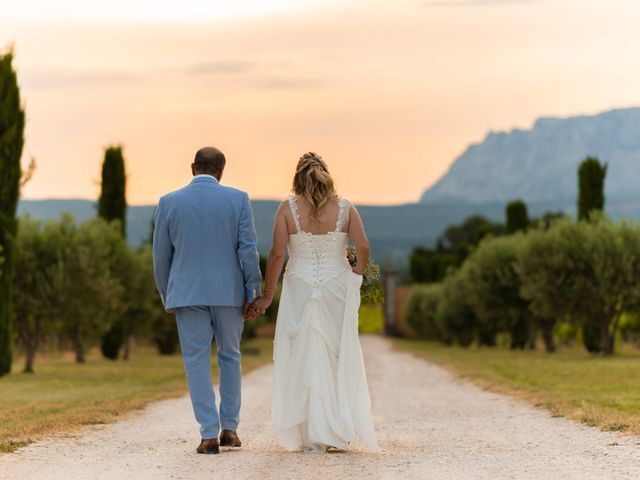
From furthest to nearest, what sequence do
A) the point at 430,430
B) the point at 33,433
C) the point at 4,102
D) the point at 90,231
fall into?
the point at 90,231 < the point at 4,102 < the point at 430,430 < the point at 33,433

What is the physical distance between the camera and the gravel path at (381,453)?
8359 millimetres

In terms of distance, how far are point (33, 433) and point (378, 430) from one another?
11.7ft

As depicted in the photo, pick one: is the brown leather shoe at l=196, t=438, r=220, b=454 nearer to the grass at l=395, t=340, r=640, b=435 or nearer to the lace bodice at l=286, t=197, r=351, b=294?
the lace bodice at l=286, t=197, r=351, b=294

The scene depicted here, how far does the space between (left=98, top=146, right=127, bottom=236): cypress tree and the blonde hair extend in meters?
34.1

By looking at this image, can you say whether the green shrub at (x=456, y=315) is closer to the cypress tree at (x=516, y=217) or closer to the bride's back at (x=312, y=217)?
the cypress tree at (x=516, y=217)

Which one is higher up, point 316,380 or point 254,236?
point 254,236

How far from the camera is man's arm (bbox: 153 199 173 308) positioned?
10016 millimetres

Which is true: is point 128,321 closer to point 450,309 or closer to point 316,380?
point 450,309

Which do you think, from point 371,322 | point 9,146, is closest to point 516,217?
point 9,146

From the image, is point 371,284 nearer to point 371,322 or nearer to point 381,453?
point 381,453

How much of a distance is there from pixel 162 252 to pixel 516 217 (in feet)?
155

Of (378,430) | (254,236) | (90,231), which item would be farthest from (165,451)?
(90,231)

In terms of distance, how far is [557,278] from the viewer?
40.4 metres

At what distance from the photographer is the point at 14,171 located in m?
27.9
